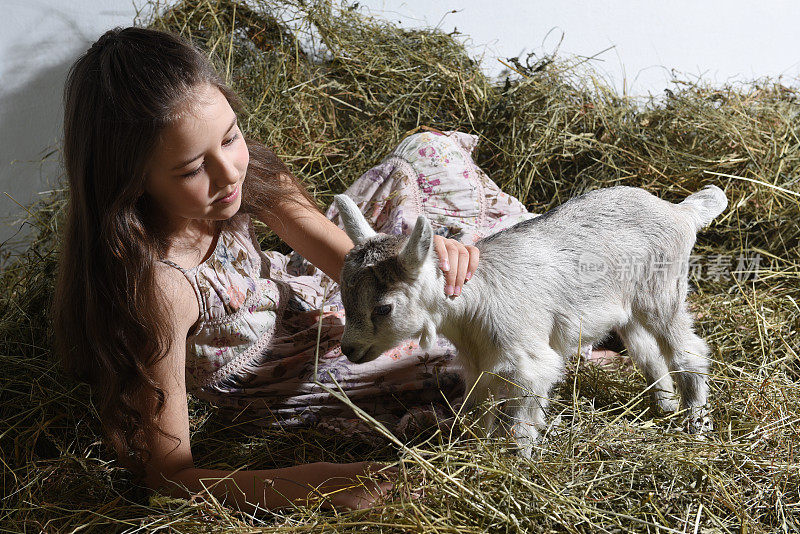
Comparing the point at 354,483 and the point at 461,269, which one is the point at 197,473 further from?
the point at 461,269

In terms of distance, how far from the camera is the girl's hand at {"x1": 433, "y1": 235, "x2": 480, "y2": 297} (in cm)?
188

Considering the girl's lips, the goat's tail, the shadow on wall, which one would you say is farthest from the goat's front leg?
the shadow on wall

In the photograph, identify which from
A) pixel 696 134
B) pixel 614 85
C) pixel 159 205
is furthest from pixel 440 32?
pixel 159 205

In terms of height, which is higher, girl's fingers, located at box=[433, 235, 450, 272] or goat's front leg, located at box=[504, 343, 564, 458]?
girl's fingers, located at box=[433, 235, 450, 272]

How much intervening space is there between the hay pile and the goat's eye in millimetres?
383

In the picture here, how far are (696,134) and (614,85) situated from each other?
21.5 inches

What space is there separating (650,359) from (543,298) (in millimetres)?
551

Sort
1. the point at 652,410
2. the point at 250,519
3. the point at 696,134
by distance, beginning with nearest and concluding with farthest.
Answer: the point at 250,519
the point at 652,410
the point at 696,134

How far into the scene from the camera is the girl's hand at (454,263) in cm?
188

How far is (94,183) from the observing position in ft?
6.17

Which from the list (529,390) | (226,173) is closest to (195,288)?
(226,173)

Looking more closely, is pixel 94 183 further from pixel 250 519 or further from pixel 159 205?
pixel 250 519

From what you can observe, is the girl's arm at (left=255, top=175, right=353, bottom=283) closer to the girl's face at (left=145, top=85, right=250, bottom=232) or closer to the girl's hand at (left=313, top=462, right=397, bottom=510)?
the girl's face at (left=145, top=85, right=250, bottom=232)

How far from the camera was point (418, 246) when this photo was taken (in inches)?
68.0
